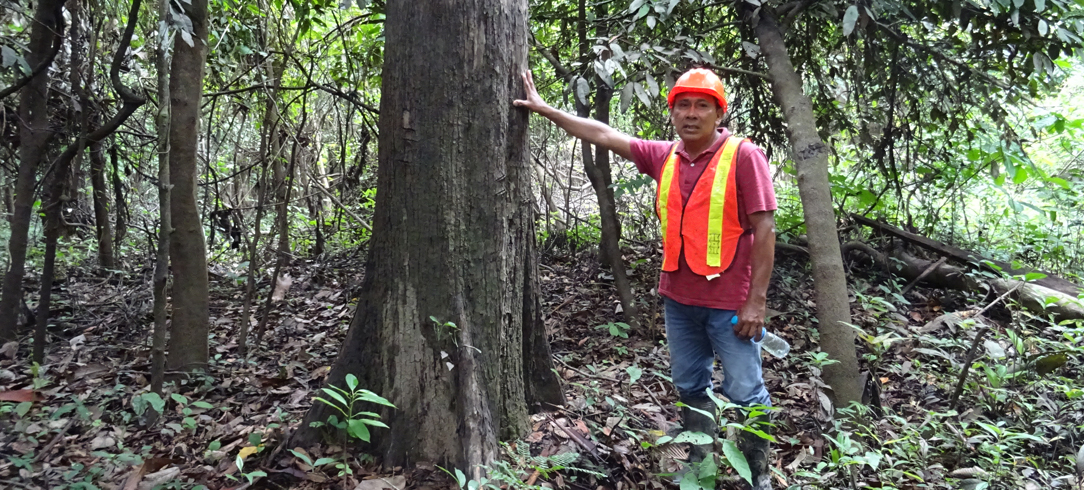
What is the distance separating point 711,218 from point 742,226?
152mm

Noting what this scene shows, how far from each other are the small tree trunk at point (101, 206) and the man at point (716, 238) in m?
4.34

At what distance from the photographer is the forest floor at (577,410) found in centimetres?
274

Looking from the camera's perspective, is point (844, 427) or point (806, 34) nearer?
point (844, 427)

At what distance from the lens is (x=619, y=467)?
9.59ft

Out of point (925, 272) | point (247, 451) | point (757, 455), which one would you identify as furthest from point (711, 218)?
point (925, 272)

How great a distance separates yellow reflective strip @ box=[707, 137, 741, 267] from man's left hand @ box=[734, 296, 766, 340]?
233 mm

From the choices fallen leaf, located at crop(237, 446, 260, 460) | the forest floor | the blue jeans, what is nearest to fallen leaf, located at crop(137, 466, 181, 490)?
the forest floor

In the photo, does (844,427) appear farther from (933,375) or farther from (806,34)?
(806,34)

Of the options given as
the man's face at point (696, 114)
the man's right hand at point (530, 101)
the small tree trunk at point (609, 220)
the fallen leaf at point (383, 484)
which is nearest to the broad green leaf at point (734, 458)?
the fallen leaf at point (383, 484)

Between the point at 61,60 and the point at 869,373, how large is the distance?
5.93 meters

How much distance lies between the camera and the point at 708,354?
3.23m

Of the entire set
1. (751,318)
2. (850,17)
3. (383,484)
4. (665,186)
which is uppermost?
(850,17)

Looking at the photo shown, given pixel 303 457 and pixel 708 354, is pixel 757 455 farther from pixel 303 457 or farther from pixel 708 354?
pixel 303 457

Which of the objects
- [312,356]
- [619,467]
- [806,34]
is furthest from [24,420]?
[806,34]
